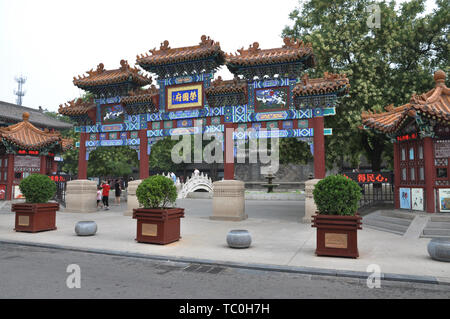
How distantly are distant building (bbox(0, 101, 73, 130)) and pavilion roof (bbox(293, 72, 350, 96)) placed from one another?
2693 cm

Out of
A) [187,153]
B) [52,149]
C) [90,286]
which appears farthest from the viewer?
[187,153]

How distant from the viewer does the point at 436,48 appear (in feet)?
60.9

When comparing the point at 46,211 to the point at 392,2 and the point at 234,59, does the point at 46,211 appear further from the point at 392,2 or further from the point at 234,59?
the point at 392,2

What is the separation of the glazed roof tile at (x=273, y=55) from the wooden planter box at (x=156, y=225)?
307 inches

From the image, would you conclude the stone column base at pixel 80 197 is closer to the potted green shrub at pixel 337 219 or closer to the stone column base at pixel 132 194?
the stone column base at pixel 132 194

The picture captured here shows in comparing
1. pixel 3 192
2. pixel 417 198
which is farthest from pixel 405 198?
pixel 3 192

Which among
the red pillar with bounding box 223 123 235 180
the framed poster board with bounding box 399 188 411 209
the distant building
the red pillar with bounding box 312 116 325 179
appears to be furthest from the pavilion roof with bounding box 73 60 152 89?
the distant building

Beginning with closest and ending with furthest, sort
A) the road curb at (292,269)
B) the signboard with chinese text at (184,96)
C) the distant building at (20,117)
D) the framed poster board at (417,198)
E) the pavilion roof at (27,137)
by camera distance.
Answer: the road curb at (292,269) < the framed poster board at (417,198) < the signboard with chinese text at (184,96) < the pavilion roof at (27,137) < the distant building at (20,117)

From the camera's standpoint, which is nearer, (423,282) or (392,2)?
(423,282)

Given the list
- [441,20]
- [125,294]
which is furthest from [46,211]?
[441,20]

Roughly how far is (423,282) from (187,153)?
3784 cm

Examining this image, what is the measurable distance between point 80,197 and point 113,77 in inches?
268

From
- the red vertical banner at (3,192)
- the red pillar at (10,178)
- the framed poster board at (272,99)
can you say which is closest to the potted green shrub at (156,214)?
the framed poster board at (272,99)

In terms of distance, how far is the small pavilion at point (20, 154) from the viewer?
19.5 m
